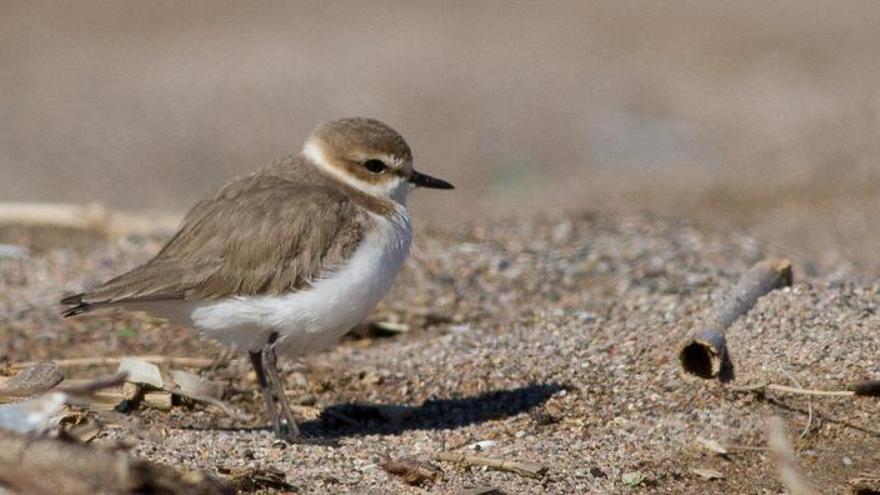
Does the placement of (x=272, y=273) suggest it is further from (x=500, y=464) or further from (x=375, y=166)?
(x=500, y=464)

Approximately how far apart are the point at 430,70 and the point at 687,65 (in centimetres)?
290

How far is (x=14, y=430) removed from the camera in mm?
3834

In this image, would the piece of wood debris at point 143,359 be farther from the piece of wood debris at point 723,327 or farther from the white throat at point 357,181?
the piece of wood debris at point 723,327

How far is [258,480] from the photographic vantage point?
15.9 feet

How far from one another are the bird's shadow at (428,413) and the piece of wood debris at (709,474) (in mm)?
849

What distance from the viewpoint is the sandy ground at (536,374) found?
518cm

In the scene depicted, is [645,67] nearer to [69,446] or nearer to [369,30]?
[369,30]

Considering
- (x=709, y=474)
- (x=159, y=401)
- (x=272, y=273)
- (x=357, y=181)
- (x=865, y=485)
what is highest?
(x=357, y=181)

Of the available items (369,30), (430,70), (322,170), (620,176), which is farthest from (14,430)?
(369,30)

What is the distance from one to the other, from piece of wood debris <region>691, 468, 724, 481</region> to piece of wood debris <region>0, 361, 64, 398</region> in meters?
2.36

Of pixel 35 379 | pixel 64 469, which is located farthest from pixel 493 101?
pixel 64 469

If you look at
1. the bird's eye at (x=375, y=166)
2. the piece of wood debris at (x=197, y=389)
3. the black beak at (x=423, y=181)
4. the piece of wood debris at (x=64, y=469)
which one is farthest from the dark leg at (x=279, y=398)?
the piece of wood debris at (x=64, y=469)

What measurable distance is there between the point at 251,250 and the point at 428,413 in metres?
1.01

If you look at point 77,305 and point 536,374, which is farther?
point 536,374
